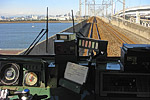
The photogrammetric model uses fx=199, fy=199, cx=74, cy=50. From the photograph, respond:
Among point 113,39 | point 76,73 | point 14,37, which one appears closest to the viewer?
point 76,73

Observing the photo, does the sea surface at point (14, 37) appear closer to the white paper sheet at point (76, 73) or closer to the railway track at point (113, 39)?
the white paper sheet at point (76, 73)

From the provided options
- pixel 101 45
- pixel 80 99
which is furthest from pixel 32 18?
pixel 80 99

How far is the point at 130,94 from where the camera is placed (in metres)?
3.36

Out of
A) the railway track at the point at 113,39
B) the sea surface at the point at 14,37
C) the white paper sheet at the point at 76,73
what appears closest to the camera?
the white paper sheet at the point at 76,73

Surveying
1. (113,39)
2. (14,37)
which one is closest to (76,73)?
(14,37)

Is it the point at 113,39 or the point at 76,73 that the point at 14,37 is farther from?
the point at 113,39

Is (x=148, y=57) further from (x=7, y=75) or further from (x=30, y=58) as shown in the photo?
(x=7, y=75)

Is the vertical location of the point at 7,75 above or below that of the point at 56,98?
above

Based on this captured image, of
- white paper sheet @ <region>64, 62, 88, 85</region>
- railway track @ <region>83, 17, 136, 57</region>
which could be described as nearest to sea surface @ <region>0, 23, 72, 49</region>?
white paper sheet @ <region>64, 62, 88, 85</region>

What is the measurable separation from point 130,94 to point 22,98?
1.77 meters

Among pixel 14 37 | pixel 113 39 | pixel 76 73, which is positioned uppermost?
pixel 14 37

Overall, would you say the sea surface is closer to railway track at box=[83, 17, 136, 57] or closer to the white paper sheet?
the white paper sheet

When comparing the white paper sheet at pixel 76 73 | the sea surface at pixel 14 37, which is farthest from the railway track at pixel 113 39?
the sea surface at pixel 14 37

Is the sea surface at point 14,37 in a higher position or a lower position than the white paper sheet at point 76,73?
higher
